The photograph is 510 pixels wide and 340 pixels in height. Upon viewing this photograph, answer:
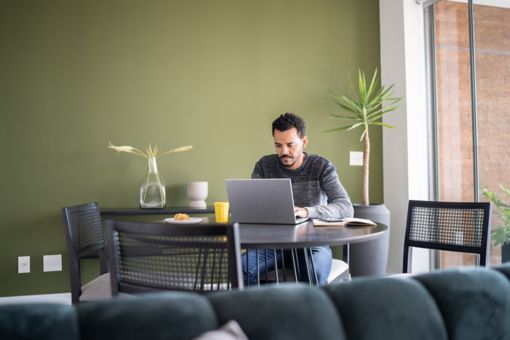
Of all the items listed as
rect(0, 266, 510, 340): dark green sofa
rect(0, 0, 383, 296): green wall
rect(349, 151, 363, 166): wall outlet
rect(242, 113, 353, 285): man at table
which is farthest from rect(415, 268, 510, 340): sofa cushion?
rect(349, 151, 363, 166): wall outlet

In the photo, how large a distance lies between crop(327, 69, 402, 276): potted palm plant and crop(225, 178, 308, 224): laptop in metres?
1.54

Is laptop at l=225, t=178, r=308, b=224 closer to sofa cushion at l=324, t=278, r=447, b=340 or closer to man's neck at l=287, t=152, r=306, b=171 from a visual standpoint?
man's neck at l=287, t=152, r=306, b=171

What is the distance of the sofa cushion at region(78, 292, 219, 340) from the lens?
2.84ft

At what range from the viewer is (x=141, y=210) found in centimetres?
333

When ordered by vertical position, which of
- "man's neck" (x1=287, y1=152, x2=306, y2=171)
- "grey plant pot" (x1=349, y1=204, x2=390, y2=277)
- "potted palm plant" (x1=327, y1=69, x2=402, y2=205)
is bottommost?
"grey plant pot" (x1=349, y1=204, x2=390, y2=277)

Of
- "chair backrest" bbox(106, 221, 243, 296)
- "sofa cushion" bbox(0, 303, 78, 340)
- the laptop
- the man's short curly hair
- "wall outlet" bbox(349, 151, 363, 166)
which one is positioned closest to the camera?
"sofa cushion" bbox(0, 303, 78, 340)

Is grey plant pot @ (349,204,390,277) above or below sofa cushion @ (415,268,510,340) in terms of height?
below

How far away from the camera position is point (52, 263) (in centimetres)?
355

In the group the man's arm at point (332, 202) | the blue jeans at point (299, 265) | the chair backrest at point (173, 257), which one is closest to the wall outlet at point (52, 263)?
the blue jeans at point (299, 265)

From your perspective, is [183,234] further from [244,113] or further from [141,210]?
[244,113]

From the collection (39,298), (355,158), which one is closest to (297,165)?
(355,158)

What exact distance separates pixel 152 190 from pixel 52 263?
0.93m

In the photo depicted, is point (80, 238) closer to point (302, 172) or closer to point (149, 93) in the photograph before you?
point (302, 172)

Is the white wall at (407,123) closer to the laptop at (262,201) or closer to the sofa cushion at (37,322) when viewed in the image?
the laptop at (262,201)
